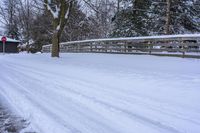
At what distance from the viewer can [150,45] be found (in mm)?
23844

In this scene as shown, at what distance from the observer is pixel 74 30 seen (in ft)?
195

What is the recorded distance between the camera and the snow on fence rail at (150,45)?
66.7ft

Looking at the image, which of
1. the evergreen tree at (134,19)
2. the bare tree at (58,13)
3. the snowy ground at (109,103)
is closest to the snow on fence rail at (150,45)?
the bare tree at (58,13)

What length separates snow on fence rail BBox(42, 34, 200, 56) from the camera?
20.3 meters

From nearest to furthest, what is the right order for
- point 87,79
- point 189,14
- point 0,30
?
point 87,79, point 189,14, point 0,30

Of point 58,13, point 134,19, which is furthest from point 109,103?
point 134,19

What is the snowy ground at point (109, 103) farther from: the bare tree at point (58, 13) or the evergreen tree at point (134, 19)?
the evergreen tree at point (134, 19)

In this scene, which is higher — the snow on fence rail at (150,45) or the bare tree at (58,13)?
the bare tree at (58,13)

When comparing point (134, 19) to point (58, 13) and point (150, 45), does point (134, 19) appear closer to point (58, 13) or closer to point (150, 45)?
point (58, 13)

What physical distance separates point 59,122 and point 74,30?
5303 cm

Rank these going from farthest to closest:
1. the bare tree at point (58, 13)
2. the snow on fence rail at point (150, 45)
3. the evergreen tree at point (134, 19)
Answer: the evergreen tree at point (134, 19) < the bare tree at point (58, 13) < the snow on fence rail at point (150, 45)

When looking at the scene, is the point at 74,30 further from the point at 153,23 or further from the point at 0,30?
the point at 0,30

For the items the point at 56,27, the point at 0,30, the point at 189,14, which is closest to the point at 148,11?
the point at 189,14

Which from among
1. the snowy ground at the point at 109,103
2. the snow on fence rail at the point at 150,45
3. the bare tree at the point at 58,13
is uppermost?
the bare tree at the point at 58,13
